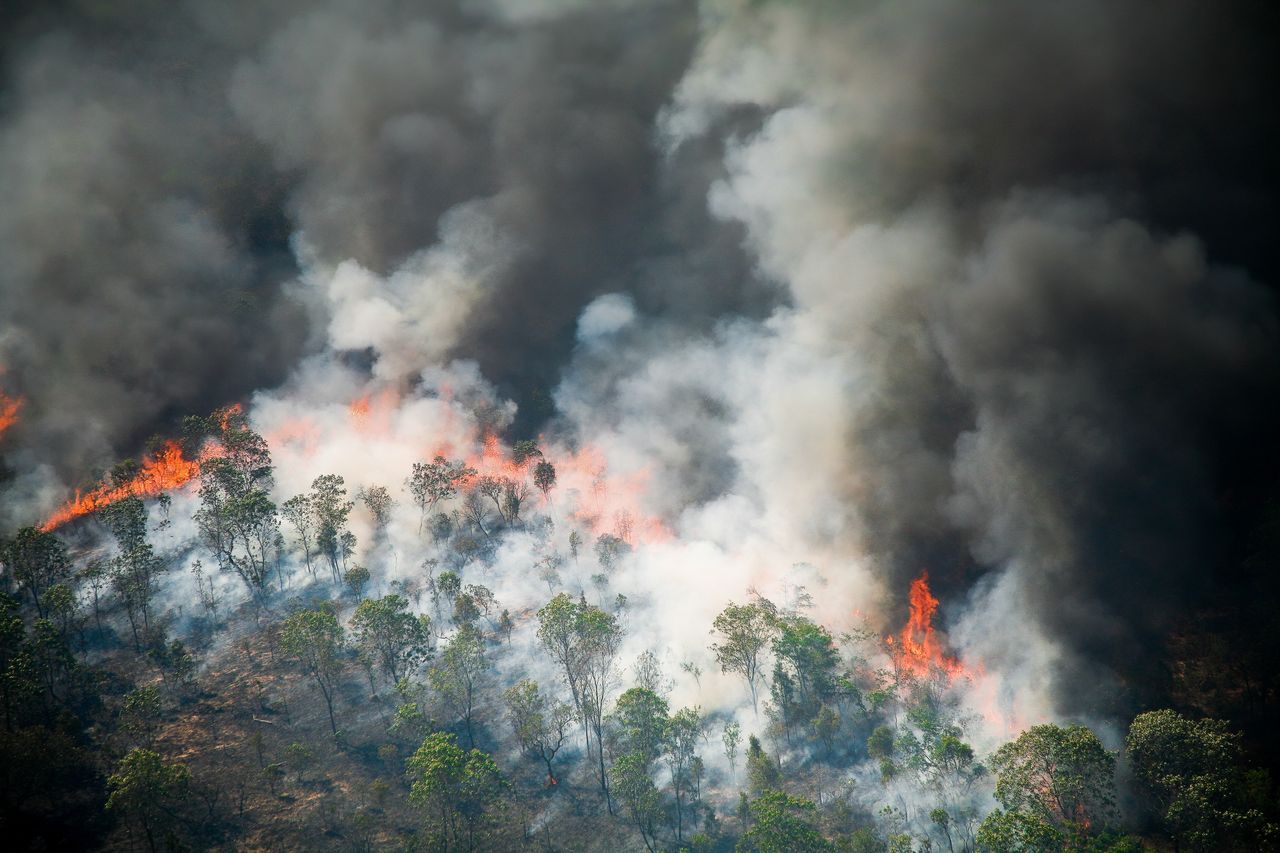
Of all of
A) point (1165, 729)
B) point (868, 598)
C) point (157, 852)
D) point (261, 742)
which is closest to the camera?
point (1165, 729)

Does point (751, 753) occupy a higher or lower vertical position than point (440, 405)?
lower

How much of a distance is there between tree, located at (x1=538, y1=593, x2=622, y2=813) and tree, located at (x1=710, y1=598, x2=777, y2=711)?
12186 millimetres

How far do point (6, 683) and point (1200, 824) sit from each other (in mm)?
96716

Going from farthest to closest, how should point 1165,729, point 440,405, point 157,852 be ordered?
point 440,405 → point 157,852 → point 1165,729

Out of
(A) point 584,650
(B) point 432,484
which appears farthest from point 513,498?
(A) point 584,650

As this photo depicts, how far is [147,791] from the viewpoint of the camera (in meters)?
55.8

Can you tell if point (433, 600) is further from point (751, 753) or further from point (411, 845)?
point (751, 753)

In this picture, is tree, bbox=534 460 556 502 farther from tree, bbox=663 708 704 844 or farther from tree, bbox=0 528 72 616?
tree, bbox=0 528 72 616

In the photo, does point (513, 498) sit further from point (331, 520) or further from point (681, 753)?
point (681, 753)

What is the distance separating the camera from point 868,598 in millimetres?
85188

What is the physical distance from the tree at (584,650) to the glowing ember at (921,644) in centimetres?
3243

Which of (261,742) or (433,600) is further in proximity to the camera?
(433,600)

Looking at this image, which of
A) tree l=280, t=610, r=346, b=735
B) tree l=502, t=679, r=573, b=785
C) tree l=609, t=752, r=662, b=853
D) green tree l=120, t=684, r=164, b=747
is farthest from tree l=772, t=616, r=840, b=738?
green tree l=120, t=684, r=164, b=747

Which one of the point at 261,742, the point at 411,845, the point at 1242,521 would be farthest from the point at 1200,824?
the point at 261,742
